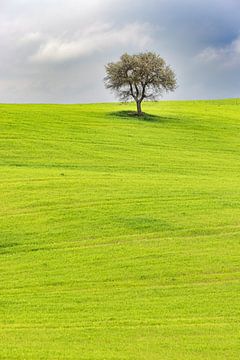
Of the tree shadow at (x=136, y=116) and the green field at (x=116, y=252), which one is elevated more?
the tree shadow at (x=136, y=116)

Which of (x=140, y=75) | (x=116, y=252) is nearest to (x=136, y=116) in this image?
(x=140, y=75)

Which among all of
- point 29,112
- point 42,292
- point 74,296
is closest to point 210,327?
point 74,296

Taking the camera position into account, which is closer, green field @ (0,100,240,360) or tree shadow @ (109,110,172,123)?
green field @ (0,100,240,360)

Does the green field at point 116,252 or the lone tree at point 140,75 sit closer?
the green field at point 116,252

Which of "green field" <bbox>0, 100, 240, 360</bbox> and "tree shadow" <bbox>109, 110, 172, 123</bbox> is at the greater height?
"tree shadow" <bbox>109, 110, 172, 123</bbox>

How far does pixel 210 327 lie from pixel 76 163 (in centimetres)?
2934

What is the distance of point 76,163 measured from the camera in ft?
149

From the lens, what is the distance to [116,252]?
25.4m

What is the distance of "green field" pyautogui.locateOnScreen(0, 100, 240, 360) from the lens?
16359 millimetres

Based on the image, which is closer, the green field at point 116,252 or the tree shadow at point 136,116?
the green field at point 116,252

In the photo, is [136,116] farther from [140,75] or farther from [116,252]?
[116,252]

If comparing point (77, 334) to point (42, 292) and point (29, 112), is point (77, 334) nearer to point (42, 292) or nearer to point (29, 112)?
point (42, 292)

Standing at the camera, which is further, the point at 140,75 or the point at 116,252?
the point at 140,75

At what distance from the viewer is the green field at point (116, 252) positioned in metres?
16.4
